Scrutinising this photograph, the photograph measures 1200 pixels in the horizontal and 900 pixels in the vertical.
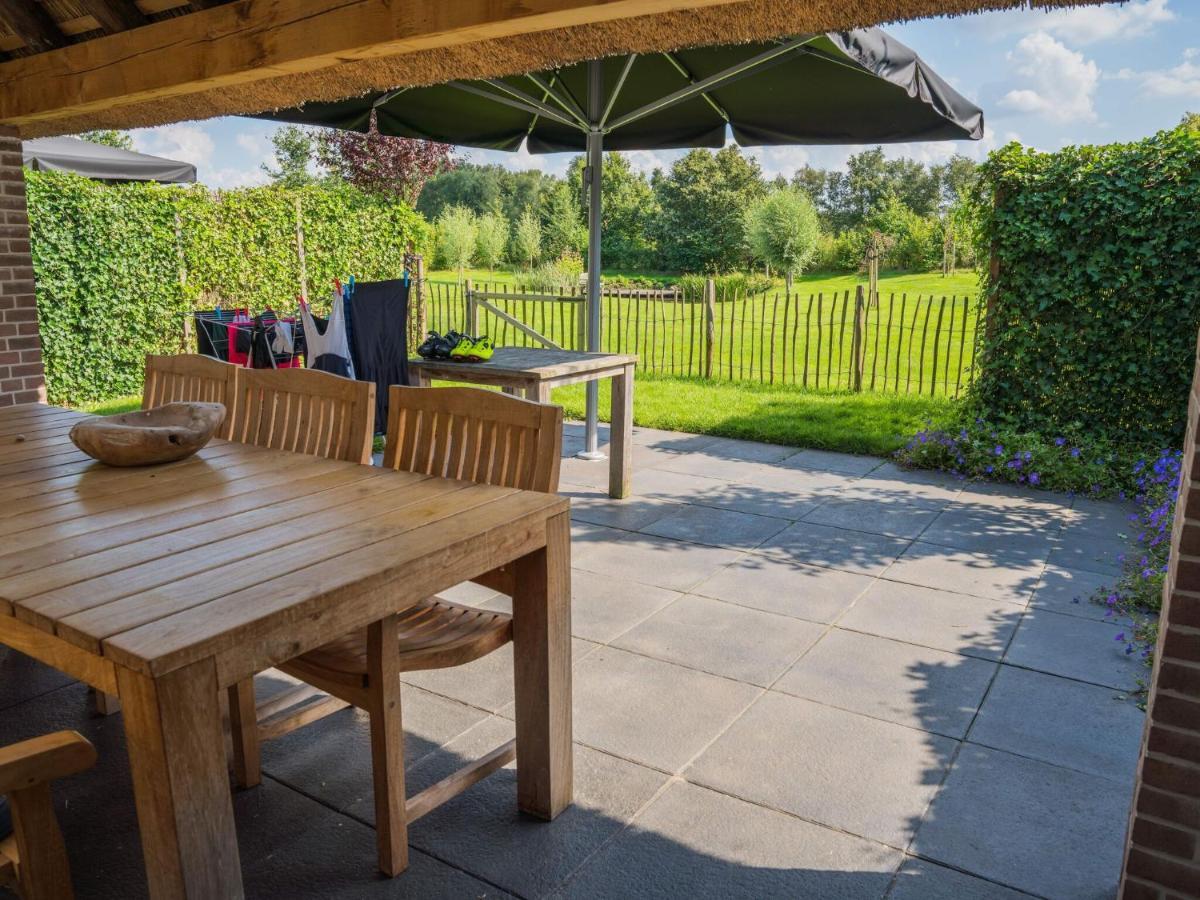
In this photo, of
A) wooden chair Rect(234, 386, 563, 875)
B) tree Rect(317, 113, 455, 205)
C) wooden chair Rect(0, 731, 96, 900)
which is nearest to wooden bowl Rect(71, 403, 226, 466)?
wooden chair Rect(234, 386, 563, 875)

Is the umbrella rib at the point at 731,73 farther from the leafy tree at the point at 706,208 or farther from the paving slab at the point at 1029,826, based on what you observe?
the leafy tree at the point at 706,208

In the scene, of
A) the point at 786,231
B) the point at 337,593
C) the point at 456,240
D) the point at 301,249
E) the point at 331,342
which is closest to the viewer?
the point at 337,593

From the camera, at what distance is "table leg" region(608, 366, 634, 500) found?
492 cm

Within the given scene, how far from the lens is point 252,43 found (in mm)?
3021

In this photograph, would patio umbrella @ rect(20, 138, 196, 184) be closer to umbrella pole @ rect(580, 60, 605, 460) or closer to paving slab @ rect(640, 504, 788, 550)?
umbrella pole @ rect(580, 60, 605, 460)

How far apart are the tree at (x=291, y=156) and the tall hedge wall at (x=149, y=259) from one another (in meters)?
26.3

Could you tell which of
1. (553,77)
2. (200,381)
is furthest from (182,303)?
(200,381)

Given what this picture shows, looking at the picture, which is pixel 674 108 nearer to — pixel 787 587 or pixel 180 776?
pixel 787 587

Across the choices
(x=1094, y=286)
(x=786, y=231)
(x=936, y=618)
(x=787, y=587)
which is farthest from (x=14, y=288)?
(x=786, y=231)

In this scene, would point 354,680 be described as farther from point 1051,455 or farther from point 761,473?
point 1051,455

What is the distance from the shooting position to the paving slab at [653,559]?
151 inches

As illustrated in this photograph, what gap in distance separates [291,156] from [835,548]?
34.4 metres

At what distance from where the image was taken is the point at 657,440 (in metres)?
6.59

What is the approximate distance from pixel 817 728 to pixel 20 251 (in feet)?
13.6
